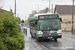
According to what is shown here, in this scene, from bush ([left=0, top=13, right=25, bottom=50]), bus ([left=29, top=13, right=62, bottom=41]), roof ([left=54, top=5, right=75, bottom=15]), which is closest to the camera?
bush ([left=0, top=13, right=25, bottom=50])

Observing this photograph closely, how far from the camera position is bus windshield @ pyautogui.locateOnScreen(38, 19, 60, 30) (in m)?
16.3

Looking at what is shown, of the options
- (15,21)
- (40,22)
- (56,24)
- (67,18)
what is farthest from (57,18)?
(67,18)

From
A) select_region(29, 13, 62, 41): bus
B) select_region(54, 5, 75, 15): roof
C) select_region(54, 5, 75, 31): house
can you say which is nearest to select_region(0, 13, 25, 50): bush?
select_region(29, 13, 62, 41): bus

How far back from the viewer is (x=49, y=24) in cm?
1644

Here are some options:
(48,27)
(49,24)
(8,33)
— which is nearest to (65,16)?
(49,24)

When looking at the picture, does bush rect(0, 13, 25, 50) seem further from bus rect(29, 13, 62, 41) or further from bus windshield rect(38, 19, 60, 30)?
bus windshield rect(38, 19, 60, 30)

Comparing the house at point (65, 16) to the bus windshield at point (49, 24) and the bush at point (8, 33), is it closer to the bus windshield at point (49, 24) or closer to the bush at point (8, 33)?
the bus windshield at point (49, 24)

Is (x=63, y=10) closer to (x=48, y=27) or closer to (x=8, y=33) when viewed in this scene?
(x=48, y=27)

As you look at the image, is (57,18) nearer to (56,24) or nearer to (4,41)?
(56,24)

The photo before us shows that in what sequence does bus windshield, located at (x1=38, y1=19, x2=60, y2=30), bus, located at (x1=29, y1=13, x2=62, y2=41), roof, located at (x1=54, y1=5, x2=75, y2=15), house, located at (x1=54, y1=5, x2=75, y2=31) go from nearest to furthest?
bus, located at (x1=29, y1=13, x2=62, y2=41) → bus windshield, located at (x1=38, y1=19, x2=60, y2=30) → house, located at (x1=54, y1=5, x2=75, y2=31) → roof, located at (x1=54, y1=5, x2=75, y2=15)

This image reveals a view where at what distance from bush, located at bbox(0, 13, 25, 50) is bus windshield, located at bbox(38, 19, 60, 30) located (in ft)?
30.8

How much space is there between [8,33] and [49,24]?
10.2m

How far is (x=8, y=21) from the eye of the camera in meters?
6.58

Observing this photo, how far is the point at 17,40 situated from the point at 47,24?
9.90 m
